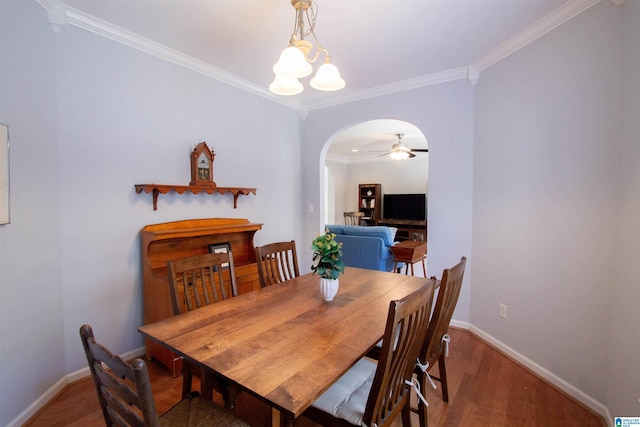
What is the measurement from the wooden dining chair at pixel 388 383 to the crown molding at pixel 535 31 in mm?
2152

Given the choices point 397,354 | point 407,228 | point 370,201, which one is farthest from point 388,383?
point 370,201

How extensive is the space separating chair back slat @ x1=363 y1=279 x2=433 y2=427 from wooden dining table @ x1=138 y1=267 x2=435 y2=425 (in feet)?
0.36

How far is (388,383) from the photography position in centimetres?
116

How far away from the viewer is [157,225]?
2.46 meters

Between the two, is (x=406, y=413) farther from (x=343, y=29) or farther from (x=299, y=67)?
(x=343, y=29)

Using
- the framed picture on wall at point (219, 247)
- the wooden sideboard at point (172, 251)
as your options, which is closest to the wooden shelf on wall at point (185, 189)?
the wooden sideboard at point (172, 251)

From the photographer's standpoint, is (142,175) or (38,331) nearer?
(38,331)

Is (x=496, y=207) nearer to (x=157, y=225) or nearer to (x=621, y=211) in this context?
(x=621, y=211)

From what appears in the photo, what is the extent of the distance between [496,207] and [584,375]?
4.33 feet

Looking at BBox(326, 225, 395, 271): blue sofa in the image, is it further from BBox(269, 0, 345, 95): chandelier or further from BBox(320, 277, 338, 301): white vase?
BBox(269, 0, 345, 95): chandelier

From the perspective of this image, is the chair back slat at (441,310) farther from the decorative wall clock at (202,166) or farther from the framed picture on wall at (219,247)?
the decorative wall clock at (202,166)

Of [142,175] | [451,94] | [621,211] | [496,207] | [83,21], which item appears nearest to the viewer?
[621,211]

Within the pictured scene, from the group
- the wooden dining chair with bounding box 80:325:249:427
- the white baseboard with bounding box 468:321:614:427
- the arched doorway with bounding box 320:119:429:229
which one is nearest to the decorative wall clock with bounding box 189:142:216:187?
the wooden dining chair with bounding box 80:325:249:427

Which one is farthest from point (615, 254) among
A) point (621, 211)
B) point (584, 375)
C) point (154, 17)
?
point (154, 17)
